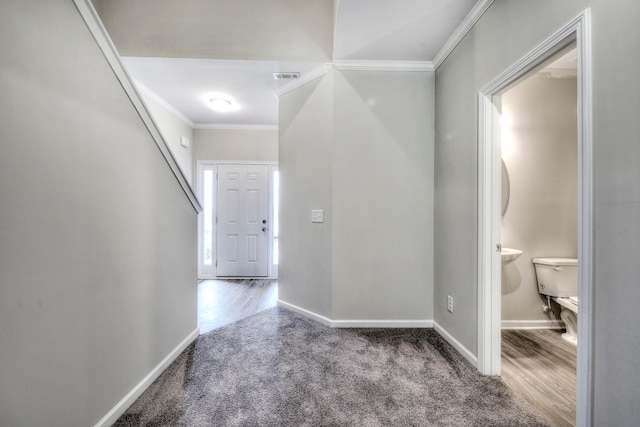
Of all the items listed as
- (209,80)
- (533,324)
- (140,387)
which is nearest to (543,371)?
(533,324)

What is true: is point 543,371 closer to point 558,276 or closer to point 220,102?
point 558,276

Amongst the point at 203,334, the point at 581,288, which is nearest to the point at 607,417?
the point at 581,288

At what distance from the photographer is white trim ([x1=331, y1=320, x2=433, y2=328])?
2609mm

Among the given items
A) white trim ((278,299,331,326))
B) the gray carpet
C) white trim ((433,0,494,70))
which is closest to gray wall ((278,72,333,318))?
white trim ((278,299,331,326))

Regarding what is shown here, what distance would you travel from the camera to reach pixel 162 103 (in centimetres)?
362

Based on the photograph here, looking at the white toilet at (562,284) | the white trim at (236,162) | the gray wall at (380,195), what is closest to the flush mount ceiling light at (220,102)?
the white trim at (236,162)

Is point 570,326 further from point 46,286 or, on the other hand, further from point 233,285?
point 233,285

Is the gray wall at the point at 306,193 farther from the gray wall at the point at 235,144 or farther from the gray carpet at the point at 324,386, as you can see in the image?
the gray wall at the point at 235,144

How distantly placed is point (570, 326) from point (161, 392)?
10.4 feet

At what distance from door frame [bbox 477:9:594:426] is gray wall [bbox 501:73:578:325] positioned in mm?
1017

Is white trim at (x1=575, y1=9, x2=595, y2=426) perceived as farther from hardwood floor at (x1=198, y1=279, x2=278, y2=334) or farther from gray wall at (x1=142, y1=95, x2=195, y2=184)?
gray wall at (x1=142, y1=95, x2=195, y2=184)

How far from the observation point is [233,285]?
4.25 metres

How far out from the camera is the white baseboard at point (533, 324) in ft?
8.63

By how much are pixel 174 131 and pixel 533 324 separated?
4.87 m
